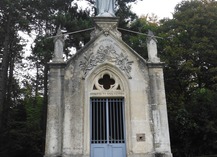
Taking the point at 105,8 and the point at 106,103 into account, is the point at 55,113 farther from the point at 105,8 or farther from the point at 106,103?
the point at 105,8

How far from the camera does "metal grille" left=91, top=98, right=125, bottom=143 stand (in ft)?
37.5

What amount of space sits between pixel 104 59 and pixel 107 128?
3040 mm

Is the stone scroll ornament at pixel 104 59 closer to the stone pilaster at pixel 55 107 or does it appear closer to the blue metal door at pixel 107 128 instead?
the stone pilaster at pixel 55 107

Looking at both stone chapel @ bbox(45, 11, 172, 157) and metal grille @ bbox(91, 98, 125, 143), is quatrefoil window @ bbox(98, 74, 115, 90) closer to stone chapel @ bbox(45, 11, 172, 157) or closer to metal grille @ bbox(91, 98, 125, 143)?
stone chapel @ bbox(45, 11, 172, 157)

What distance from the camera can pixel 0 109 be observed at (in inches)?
761

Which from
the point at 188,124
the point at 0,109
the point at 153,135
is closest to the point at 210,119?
the point at 188,124

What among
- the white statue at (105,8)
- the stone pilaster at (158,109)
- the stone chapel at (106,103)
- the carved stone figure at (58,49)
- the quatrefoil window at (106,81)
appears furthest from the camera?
the white statue at (105,8)

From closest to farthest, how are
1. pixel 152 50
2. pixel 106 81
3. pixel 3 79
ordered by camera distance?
pixel 106 81 < pixel 152 50 < pixel 3 79

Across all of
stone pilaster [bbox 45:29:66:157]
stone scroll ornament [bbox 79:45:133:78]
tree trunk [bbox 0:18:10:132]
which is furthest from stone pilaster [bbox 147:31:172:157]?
tree trunk [bbox 0:18:10:132]

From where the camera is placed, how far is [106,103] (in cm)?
1184

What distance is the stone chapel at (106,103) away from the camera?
1109 cm

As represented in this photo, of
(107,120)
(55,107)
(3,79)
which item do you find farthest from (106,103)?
(3,79)

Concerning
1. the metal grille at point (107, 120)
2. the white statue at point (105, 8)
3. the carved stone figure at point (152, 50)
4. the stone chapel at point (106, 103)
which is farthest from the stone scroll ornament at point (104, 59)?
the white statue at point (105, 8)

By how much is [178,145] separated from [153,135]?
7646 mm
